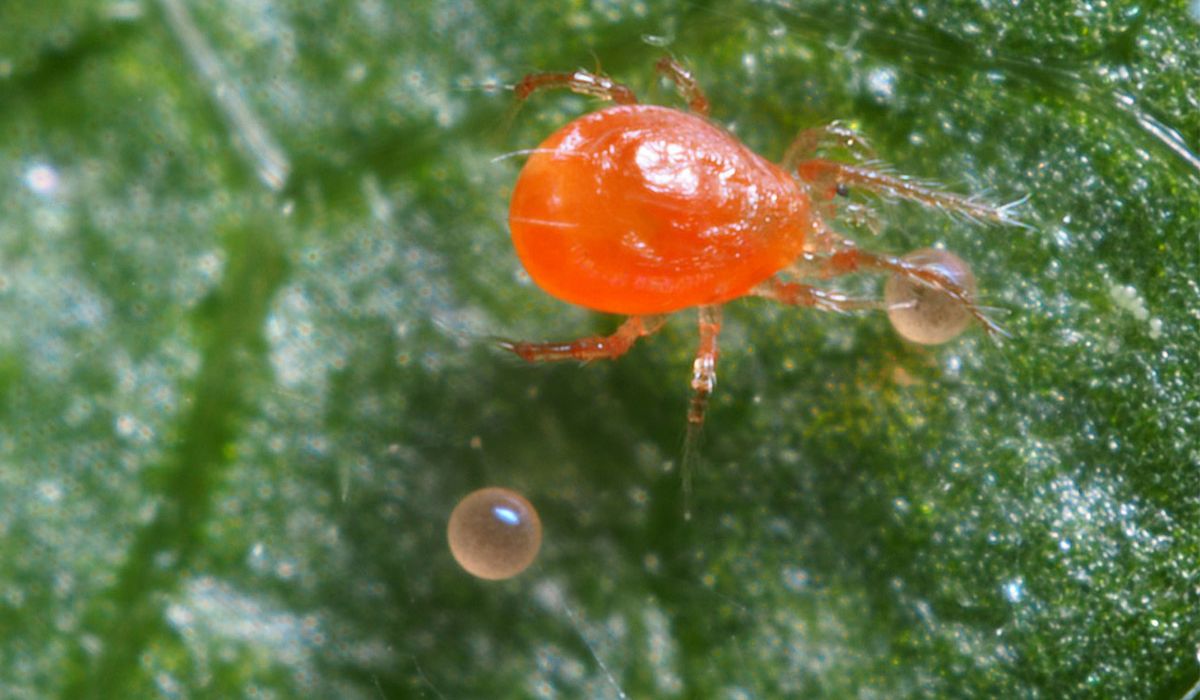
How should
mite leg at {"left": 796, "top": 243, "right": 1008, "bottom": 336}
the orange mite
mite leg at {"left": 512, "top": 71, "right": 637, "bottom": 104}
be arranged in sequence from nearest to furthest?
1. the orange mite
2. mite leg at {"left": 796, "top": 243, "right": 1008, "bottom": 336}
3. mite leg at {"left": 512, "top": 71, "right": 637, "bottom": 104}

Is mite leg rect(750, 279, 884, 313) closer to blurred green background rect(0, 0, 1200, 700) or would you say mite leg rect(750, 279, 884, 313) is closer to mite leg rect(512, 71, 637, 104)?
blurred green background rect(0, 0, 1200, 700)

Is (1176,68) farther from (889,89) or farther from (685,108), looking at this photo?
(685,108)

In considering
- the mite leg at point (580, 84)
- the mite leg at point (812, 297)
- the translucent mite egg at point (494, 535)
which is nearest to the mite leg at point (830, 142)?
the mite leg at point (812, 297)

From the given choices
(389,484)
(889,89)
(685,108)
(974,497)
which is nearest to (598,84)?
(685,108)

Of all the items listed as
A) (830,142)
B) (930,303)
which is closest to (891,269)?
(930,303)

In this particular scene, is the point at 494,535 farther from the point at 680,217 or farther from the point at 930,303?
the point at 930,303

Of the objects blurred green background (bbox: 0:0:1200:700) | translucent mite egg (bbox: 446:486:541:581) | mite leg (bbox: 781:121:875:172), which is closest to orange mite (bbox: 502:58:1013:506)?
mite leg (bbox: 781:121:875:172)
